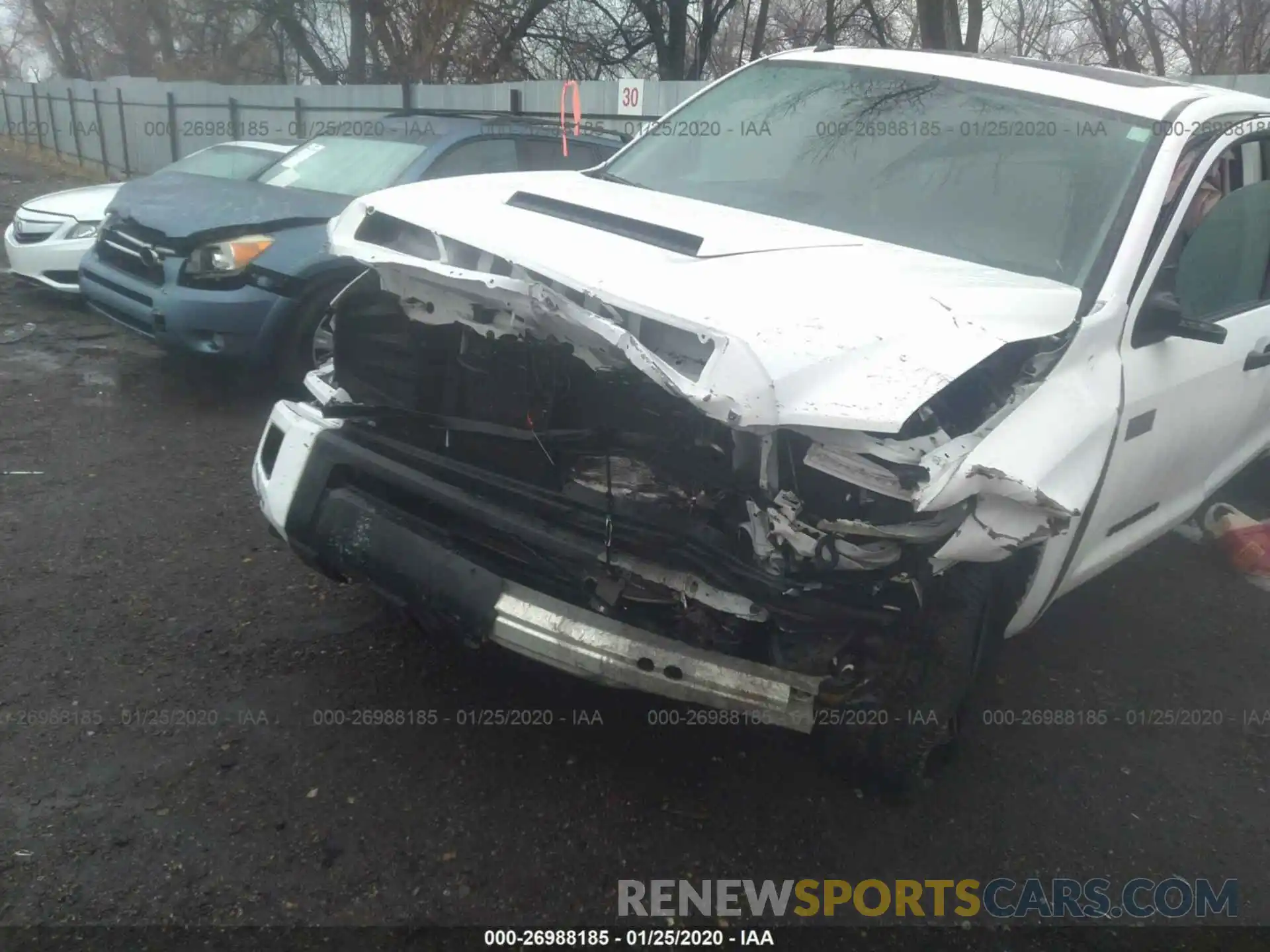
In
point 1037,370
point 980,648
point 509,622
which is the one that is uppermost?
point 1037,370

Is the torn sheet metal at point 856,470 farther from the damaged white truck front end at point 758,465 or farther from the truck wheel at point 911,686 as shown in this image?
the truck wheel at point 911,686

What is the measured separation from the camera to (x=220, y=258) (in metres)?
5.22

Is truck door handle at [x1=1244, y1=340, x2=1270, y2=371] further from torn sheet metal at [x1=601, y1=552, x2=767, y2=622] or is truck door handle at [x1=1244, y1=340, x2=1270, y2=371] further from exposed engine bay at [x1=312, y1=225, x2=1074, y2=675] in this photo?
torn sheet metal at [x1=601, y1=552, x2=767, y2=622]

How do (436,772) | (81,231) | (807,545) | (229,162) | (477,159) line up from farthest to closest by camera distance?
1. (229,162)
2. (81,231)
3. (477,159)
4. (436,772)
5. (807,545)

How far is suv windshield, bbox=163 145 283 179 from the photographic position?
23.7 feet

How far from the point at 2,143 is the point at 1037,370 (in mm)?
32458

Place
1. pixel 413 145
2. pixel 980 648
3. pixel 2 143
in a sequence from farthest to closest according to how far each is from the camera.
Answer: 1. pixel 2 143
2. pixel 413 145
3. pixel 980 648

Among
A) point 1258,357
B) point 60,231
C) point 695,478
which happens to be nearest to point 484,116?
point 60,231

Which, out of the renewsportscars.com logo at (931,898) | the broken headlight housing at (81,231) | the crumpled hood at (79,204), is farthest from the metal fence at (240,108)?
the renewsportscars.com logo at (931,898)

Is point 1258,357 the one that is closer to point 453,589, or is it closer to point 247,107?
point 453,589

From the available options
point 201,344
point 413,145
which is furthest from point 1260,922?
point 413,145

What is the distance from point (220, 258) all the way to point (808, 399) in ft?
13.2

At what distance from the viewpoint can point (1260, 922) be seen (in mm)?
2514

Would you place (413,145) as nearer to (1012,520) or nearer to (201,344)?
(201,344)
